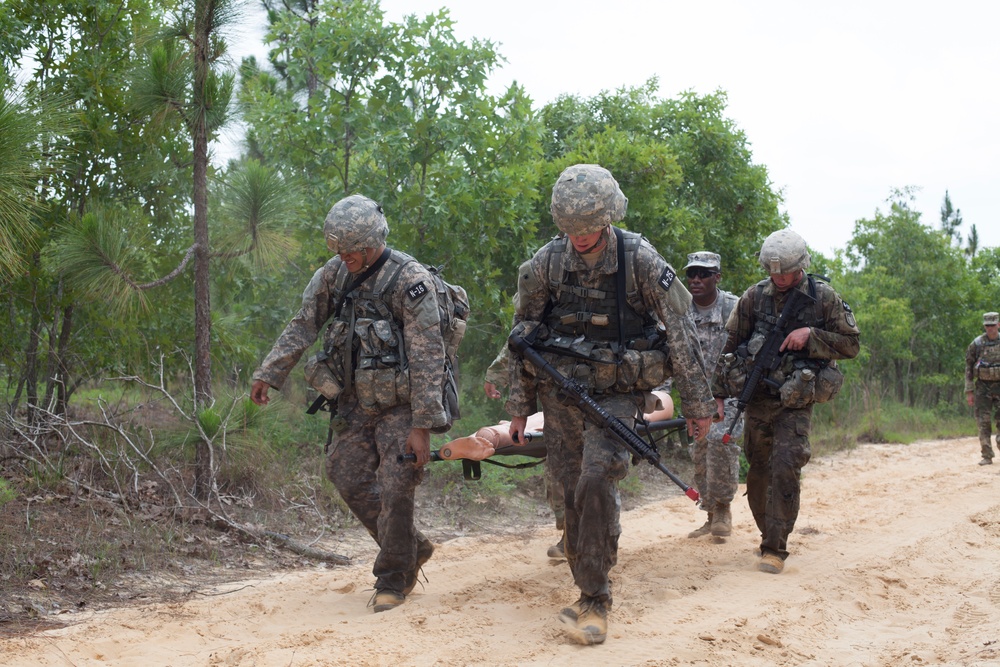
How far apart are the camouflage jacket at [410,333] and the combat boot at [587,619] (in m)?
1.15

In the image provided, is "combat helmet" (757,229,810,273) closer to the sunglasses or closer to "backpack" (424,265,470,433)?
the sunglasses

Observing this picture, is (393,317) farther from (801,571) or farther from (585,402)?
(801,571)

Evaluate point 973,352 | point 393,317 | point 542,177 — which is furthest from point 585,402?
point 973,352

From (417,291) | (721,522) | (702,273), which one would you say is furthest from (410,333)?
(721,522)

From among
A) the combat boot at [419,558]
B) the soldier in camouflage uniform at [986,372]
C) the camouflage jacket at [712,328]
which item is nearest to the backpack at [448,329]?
the combat boot at [419,558]

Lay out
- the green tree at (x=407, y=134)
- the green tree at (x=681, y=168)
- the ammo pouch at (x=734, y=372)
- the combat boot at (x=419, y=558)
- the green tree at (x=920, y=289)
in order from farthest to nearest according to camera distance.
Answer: the green tree at (x=920, y=289)
the green tree at (x=681, y=168)
the green tree at (x=407, y=134)
the ammo pouch at (x=734, y=372)
the combat boot at (x=419, y=558)

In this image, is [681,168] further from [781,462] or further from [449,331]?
[449,331]

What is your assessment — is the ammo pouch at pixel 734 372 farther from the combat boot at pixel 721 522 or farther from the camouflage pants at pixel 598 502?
the camouflage pants at pixel 598 502

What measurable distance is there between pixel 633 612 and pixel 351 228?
2.53 metres

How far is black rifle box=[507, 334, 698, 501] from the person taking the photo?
4703 mm

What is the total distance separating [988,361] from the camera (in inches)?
546

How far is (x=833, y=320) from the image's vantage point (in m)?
6.19

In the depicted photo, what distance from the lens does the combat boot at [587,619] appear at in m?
4.45

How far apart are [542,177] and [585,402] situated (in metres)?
6.43
